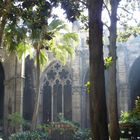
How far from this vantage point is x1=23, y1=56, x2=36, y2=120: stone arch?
26.1 metres

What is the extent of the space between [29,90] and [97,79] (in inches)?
753

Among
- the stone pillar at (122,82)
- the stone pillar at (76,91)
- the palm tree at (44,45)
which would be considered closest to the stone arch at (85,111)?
the stone pillar at (76,91)

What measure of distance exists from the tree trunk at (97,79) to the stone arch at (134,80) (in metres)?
18.2

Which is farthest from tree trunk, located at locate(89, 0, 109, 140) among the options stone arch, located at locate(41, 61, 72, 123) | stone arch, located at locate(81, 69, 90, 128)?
stone arch, located at locate(41, 61, 72, 123)

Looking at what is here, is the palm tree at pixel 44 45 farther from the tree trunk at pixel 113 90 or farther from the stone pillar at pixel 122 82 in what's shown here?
the tree trunk at pixel 113 90

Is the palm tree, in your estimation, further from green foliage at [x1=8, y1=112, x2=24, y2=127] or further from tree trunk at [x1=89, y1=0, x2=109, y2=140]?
tree trunk at [x1=89, y1=0, x2=109, y2=140]

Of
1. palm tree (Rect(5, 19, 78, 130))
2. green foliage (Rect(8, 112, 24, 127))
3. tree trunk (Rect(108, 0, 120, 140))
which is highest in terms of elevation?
palm tree (Rect(5, 19, 78, 130))

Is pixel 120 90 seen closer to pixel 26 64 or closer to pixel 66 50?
pixel 66 50

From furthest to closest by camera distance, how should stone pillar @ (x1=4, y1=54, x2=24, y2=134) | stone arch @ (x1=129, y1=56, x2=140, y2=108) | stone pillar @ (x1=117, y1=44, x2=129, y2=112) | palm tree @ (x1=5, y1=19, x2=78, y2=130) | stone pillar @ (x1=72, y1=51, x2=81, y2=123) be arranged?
stone arch @ (x1=129, y1=56, x2=140, y2=108) → stone pillar @ (x1=72, y1=51, x2=81, y2=123) → stone pillar @ (x1=117, y1=44, x2=129, y2=112) → stone pillar @ (x1=4, y1=54, x2=24, y2=134) → palm tree @ (x1=5, y1=19, x2=78, y2=130)

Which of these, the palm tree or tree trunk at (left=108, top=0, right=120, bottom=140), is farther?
the palm tree

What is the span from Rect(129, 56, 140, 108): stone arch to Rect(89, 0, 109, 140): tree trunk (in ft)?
59.7

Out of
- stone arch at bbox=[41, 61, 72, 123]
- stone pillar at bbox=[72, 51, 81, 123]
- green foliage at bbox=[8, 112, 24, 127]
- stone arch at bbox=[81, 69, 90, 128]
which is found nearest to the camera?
green foliage at bbox=[8, 112, 24, 127]

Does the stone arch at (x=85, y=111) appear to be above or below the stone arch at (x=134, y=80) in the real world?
below

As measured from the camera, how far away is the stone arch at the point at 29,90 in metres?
26.1
